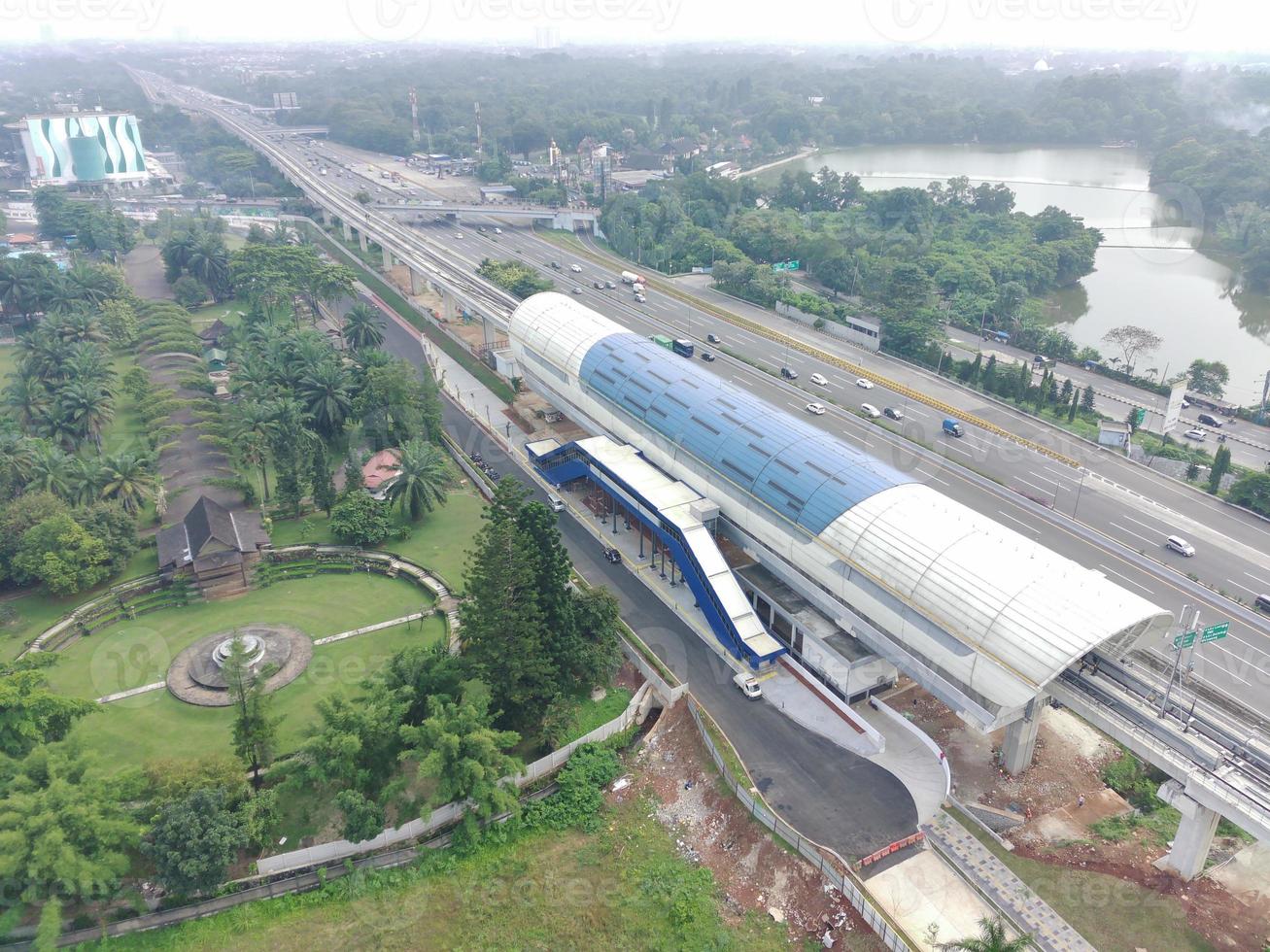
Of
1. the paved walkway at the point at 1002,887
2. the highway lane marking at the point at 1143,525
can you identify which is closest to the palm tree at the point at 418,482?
the paved walkway at the point at 1002,887

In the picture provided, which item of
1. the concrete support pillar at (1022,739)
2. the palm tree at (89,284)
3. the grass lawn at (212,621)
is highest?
the palm tree at (89,284)

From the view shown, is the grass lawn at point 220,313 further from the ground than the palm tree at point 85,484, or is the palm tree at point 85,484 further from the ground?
the palm tree at point 85,484

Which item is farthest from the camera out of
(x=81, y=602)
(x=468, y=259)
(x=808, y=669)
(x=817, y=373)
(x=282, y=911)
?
(x=468, y=259)

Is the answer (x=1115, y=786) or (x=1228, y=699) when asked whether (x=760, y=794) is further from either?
(x=1228, y=699)

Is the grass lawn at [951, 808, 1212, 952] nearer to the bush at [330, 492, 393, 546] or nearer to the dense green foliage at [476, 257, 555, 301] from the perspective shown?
the bush at [330, 492, 393, 546]

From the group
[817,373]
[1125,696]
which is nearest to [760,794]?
[1125,696]

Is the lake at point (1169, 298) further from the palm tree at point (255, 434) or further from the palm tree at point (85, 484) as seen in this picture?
the palm tree at point (85, 484)
